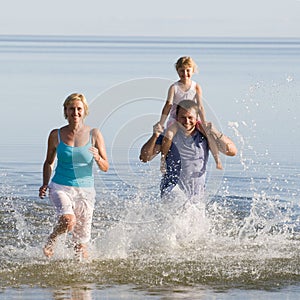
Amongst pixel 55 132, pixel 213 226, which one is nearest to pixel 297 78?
pixel 213 226

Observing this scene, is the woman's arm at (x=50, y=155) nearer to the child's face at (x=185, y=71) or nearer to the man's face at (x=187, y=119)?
the man's face at (x=187, y=119)

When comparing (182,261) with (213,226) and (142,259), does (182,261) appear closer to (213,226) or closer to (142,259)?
(142,259)

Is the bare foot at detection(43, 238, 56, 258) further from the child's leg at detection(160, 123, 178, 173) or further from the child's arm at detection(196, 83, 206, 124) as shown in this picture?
the child's arm at detection(196, 83, 206, 124)

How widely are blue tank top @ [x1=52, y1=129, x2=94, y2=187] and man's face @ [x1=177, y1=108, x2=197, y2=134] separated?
140cm

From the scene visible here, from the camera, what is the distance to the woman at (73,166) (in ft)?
31.0

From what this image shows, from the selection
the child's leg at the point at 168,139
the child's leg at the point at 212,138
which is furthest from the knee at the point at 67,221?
the child's leg at the point at 212,138

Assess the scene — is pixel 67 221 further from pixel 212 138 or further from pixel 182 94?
pixel 182 94

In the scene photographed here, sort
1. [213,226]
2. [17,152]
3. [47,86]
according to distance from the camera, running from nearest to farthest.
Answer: [213,226]
[17,152]
[47,86]

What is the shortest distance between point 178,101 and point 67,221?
2.48 m

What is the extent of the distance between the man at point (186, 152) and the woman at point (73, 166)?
1.18 m

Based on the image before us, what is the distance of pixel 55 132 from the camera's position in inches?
379

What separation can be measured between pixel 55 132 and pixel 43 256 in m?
1.27

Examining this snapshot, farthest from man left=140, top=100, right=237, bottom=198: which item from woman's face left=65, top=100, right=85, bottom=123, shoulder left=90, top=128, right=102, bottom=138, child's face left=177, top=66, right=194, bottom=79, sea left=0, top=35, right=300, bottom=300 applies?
woman's face left=65, top=100, right=85, bottom=123

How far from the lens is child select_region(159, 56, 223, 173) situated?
10.6 meters
